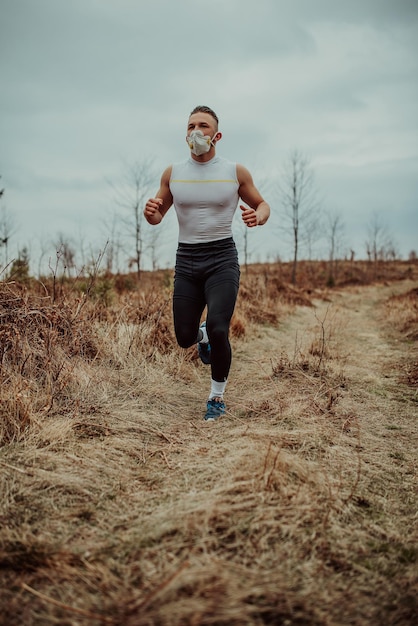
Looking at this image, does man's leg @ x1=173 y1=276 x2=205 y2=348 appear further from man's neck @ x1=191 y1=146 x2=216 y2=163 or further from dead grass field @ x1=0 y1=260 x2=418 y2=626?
man's neck @ x1=191 y1=146 x2=216 y2=163

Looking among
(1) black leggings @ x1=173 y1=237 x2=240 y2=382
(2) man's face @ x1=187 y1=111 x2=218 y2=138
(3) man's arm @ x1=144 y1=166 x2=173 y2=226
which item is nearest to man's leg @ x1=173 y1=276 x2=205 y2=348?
(1) black leggings @ x1=173 y1=237 x2=240 y2=382

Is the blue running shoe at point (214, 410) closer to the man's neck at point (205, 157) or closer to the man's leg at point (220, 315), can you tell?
the man's leg at point (220, 315)

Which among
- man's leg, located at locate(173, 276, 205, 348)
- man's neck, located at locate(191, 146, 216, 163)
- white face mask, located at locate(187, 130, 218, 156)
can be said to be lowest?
man's leg, located at locate(173, 276, 205, 348)

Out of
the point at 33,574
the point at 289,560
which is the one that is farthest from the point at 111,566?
the point at 289,560

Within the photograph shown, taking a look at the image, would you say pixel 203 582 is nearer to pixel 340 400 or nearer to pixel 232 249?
pixel 232 249

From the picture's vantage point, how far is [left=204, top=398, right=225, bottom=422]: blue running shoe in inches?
115

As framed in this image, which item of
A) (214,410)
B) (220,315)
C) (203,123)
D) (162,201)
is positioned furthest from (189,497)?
(203,123)

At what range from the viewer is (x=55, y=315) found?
Result: 3.54 metres

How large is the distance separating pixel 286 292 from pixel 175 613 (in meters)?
11.9

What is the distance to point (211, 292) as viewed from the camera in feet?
9.75

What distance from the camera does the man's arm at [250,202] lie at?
2.87 meters

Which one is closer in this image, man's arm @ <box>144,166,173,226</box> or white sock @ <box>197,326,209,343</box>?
man's arm @ <box>144,166,173,226</box>

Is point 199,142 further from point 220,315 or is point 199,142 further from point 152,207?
point 220,315

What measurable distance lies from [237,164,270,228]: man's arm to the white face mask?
0.26 m
